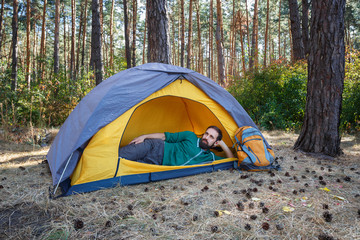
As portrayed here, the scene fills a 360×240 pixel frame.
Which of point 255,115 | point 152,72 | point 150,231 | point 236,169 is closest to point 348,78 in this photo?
point 255,115

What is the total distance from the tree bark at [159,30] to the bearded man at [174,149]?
6.83 ft

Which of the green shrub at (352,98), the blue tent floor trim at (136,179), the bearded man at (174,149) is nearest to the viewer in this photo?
the blue tent floor trim at (136,179)

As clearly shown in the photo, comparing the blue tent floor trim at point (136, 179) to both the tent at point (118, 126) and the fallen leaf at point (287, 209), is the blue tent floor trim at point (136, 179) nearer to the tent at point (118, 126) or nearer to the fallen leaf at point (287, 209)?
the tent at point (118, 126)

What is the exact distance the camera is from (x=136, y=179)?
2875 millimetres

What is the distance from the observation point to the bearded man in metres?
3.23

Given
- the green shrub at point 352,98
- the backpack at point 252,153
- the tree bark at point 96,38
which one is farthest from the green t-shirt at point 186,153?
the tree bark at point 96,38

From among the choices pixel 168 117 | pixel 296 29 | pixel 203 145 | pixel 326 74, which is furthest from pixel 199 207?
pixel 296 29

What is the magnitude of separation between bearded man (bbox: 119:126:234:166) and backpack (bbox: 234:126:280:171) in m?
0.22

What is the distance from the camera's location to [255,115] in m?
6.75

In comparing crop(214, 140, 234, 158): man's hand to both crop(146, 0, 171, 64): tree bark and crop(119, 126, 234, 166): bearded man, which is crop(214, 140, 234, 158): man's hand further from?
crop(146, 0, 171, 64): tree bark

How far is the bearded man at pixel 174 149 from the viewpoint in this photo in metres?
3.23

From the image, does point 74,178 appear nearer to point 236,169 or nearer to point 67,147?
point 67,147

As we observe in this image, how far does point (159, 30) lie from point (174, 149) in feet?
8.82

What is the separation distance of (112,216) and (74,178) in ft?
2.80
